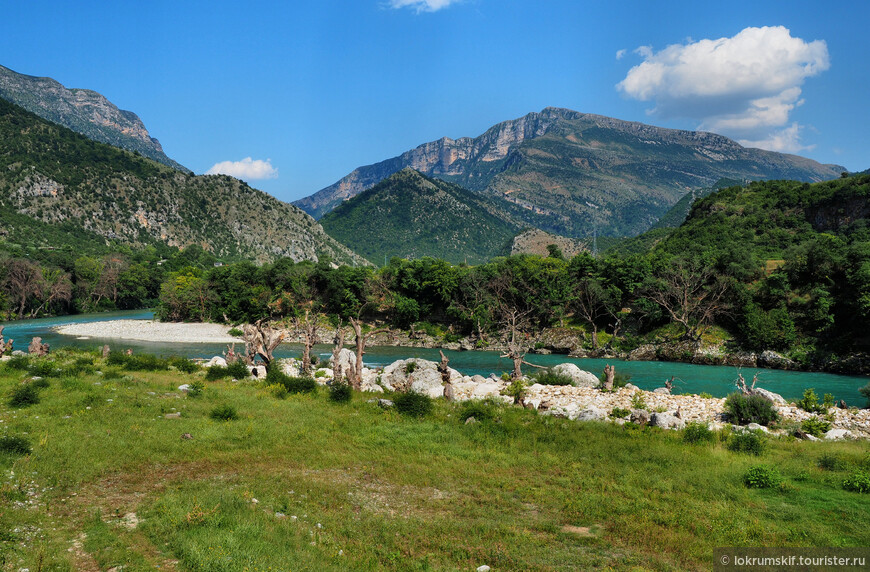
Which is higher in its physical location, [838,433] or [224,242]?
[224,242]

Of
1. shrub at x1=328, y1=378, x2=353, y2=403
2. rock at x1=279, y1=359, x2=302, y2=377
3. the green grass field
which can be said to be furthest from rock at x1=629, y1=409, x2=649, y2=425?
rock at x1=279, y1=359, x2=302, y2=377

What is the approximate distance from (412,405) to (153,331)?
6018 cm

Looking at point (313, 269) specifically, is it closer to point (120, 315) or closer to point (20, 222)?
point (120, 315)

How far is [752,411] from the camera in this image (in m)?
21.5

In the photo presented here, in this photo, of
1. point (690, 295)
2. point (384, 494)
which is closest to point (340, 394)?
point (384, 494)

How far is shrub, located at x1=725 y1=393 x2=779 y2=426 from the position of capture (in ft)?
69.7

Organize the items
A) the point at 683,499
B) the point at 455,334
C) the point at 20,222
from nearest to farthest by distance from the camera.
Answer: the point at 683,499 < the point at 455,334 < the point at 20,222

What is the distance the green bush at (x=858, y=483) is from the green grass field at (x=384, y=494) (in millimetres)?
244

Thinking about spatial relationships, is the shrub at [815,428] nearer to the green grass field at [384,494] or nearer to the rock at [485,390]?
the green grass field at [384,494]

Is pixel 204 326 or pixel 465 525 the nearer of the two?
pixel 465 525

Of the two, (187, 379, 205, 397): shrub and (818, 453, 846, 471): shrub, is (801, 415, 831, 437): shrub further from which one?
(187, 379, 205, 397): shrub

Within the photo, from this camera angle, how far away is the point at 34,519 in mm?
Answer: 8758

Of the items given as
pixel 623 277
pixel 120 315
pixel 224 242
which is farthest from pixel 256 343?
pixel 224 242

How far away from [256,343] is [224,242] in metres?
140
